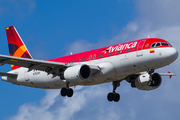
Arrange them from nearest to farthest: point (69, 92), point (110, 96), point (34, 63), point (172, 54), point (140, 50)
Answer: point (172, 54), point (140, 50), point (34, 63), point (69, 92), point (110, 96)

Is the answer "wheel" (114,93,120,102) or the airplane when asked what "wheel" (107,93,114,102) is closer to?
the airplane

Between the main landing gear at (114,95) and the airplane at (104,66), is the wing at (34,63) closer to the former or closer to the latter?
the airplane at (104,66)

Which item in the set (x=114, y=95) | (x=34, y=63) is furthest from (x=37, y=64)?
(x=114, y=95)

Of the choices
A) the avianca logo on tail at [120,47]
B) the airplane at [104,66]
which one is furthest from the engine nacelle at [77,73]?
the avianca logo on tail at [120,47]

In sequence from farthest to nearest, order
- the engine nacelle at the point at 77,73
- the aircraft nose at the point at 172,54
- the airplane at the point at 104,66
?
the engine nacelle at the point at 77,73 < the airplane at the point at 104,66 < the aircraft nose at the point at 172,54

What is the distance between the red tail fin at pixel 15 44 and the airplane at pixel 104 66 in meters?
5.38

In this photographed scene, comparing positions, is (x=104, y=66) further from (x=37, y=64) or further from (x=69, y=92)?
(x=37, y=64)

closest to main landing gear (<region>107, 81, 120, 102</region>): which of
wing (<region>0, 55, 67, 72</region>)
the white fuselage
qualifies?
the white fuselage

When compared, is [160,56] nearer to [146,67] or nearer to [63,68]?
[146,67]

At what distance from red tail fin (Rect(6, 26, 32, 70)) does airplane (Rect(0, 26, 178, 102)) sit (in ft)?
17.7

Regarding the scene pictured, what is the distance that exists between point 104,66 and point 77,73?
3.16 m

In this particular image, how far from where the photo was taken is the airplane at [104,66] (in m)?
40.0

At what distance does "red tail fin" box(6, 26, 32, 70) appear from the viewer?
181 feet

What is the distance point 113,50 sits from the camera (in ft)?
139
